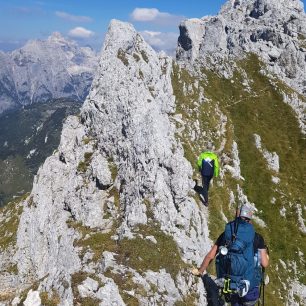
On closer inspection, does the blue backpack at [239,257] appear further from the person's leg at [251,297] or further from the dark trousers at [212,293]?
the dark trousers at [212,293]

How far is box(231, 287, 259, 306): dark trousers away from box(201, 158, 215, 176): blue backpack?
2098 cm

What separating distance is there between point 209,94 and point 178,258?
5354cm

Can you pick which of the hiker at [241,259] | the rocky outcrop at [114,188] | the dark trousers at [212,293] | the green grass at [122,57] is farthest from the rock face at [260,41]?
the hiker at [241,259]

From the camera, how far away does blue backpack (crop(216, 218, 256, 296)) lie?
14609 millimetres

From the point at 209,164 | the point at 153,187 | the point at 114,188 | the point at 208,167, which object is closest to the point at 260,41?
the point at 114,188

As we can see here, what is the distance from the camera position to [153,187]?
37562mm

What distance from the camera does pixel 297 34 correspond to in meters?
108

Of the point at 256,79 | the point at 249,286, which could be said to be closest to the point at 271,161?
the point at 256,79

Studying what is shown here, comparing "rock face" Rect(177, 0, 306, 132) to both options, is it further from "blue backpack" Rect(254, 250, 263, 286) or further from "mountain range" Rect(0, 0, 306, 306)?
"blue backpack" Rect(254, 250, 263, 286)

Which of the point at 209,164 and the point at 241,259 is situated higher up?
the point at 209,164

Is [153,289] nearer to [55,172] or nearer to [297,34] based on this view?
[55,172]

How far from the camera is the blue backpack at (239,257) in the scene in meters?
14.6

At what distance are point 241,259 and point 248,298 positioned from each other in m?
1.64

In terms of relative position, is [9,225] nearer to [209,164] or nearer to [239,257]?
[209,164]
